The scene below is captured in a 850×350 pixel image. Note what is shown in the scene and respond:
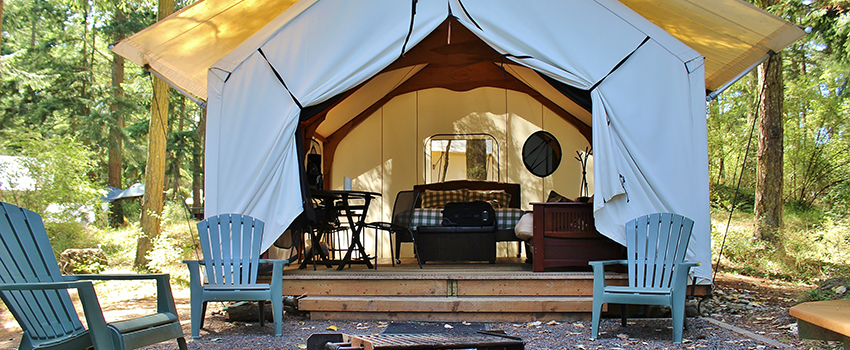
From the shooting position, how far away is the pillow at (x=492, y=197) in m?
8.08

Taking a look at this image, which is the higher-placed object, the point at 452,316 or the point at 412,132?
the point at 412,132

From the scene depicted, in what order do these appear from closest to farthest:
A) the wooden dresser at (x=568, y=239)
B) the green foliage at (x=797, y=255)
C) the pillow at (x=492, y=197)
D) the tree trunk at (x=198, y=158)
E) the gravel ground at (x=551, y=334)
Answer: the gravel ground at (x=551, y=334)
the wooden dresser at (x=568, y=239)
the green foliage at (x=797, y=255)
the pillow at (x=492, y=197)
the tree trunk at (x=198, y=158)

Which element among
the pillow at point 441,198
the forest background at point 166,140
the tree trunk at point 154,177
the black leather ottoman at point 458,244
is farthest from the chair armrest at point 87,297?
the tree trunk at point 154,177

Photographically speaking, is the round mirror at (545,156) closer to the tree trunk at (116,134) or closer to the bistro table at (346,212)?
the bistro table at (346,212)

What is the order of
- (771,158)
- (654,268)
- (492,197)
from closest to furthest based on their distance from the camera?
(654,268) → (492,197) → (771,158)

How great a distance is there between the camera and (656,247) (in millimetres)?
4109

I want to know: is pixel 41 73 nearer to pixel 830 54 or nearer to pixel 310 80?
pixel 310 80

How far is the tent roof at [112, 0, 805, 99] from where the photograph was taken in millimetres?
4648

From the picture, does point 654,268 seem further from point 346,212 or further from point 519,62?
point 346,212

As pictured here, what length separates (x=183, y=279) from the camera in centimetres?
819

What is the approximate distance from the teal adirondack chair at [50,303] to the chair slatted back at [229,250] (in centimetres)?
134

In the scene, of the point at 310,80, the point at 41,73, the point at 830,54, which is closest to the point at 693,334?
the point at 310,80

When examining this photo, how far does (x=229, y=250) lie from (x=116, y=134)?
11.1 meters

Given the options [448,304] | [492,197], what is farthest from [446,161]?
[448,304]
